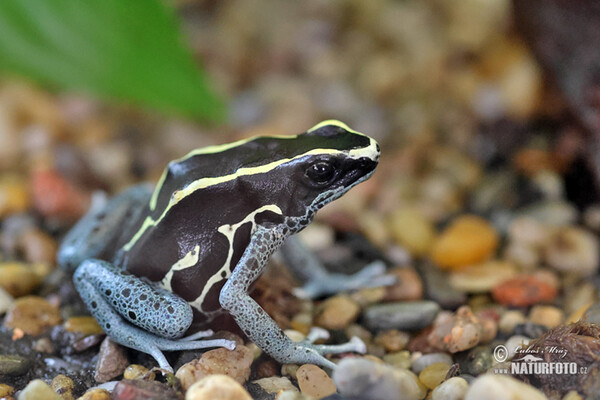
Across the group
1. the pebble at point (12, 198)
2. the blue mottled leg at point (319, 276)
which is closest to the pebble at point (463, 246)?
the blue mottled leg at point (319, 276)

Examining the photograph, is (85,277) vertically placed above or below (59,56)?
below

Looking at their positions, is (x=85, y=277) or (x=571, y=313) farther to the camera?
(x=571, y=313)

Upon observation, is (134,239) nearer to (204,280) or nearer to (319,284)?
(204,280)

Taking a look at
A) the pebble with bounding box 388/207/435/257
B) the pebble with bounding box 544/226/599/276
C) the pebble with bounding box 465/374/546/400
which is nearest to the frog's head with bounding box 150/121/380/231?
the pebble with bounding box 465/374/546/400

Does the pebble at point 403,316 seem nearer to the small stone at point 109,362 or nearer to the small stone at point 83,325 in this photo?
the small stone at point 109,362

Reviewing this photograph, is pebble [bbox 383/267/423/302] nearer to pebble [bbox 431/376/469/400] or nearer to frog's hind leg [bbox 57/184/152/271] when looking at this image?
pebble [bbox 431/376/469/400]

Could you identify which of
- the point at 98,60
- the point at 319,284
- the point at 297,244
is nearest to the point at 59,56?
the point at 98,60
